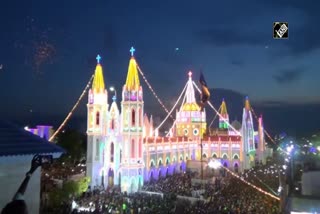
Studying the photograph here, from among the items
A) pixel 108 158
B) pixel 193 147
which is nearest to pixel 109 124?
pixel 108 158

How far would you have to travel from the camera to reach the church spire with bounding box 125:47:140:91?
40719 millimetres

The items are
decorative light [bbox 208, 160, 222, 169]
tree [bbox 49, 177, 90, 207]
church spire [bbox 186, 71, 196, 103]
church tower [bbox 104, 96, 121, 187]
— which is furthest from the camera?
church spire [bbox 186, 71, 196, 103]

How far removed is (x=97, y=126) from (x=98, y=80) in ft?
18.6

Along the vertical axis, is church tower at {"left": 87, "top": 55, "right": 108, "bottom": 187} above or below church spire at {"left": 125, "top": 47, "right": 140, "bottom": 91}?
below

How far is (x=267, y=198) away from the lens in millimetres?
26469

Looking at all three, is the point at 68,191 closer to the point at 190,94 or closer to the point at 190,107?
the point at 190,107

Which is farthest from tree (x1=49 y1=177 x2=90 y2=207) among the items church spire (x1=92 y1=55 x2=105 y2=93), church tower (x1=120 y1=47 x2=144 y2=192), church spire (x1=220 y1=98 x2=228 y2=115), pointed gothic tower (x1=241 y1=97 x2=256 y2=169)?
church spire (x1=220 y1=98 x2=228 y2=115)

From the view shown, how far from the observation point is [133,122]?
4088 cm

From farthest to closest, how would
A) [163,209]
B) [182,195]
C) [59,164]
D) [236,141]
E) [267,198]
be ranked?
[236,141] → [59,164] → [182,195] → [267,198] → [163,209]

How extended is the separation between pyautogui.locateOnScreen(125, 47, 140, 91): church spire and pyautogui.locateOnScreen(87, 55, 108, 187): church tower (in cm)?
385

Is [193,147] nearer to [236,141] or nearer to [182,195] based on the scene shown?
[236,141]

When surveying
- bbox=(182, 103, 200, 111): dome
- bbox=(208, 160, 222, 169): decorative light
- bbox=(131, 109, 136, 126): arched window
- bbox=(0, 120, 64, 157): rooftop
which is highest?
bbox=(182, 103, 200, 111): dome

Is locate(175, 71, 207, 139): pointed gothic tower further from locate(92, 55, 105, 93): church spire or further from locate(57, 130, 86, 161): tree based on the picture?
locate(92, 55, 105, 93): church spire

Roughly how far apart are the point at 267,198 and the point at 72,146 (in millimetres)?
38424
